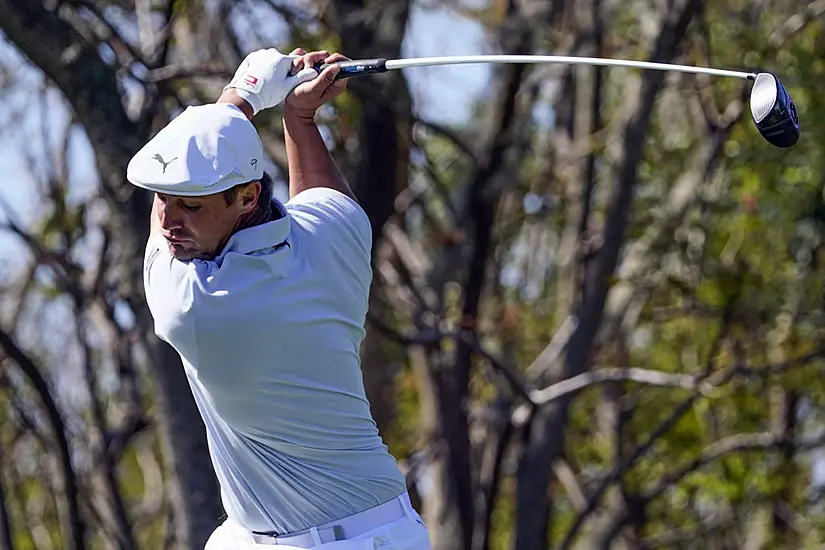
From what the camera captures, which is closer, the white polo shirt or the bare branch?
the white polo shirt

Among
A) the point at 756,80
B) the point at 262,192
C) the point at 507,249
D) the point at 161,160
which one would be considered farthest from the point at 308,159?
the point at 507,249

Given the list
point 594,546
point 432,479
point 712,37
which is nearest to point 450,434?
point 432,479

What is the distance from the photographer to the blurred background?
686 centimetres

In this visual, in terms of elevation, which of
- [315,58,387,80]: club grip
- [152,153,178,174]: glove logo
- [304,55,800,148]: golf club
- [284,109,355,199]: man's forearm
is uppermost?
[304,55,800,148]: golf club

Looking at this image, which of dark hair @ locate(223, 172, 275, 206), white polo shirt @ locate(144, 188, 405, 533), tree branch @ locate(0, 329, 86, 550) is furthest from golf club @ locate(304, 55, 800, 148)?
tree branch @ locate(0, 329, 86, 550)

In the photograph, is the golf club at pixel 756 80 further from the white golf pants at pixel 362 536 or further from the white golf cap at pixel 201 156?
the white golf pants at pixel 362 536

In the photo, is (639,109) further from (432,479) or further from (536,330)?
(536,330)

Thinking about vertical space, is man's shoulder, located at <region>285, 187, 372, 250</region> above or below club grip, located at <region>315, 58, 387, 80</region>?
below

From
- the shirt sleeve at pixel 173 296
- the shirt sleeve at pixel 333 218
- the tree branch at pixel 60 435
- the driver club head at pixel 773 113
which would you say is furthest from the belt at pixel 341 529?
the tree branch at pixel 60 435

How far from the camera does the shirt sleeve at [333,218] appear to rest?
4062mm

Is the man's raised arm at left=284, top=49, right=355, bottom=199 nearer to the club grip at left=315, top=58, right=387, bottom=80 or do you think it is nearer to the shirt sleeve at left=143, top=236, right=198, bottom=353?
the club grip at left=315, top=58, right=387, bottom=80

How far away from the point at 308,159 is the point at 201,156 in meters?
0.61

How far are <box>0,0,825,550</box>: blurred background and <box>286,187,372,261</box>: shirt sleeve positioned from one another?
5.59 feet

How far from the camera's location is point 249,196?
3.88m
